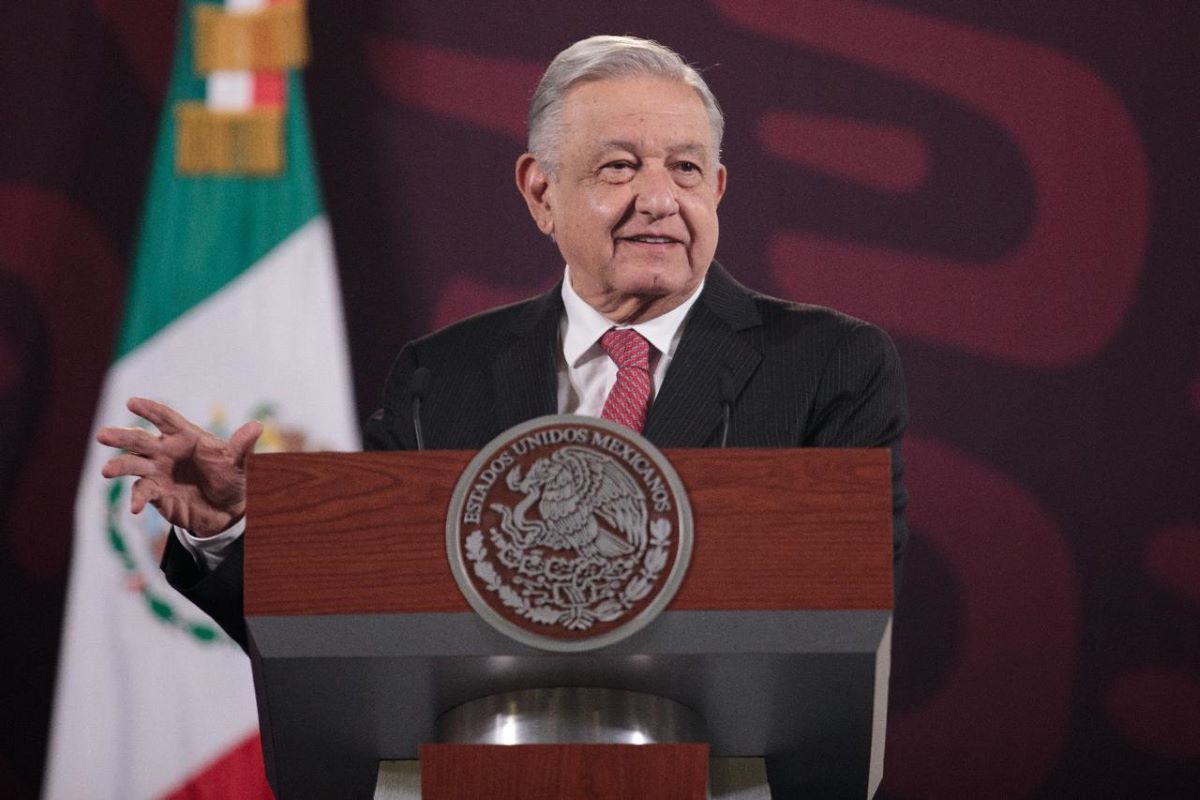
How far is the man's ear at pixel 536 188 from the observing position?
7.42ft

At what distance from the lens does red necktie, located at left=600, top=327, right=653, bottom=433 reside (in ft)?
6.10

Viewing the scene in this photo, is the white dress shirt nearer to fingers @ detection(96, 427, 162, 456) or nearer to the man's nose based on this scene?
the man's nose

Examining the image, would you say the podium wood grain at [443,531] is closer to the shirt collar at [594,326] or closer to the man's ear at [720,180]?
the shirt collar at [594,326]

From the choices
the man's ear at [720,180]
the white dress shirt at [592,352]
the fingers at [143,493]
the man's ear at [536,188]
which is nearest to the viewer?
the fingers at [143,493]

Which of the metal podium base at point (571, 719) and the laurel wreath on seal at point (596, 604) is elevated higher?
the laurel wreath on seal at point (596, 604)

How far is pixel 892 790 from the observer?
11.0 feet

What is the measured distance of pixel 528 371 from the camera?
198cm

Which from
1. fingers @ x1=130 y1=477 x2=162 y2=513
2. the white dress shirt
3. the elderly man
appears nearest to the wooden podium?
fingers @ x1=130 y1=477 x2=162 y2=513

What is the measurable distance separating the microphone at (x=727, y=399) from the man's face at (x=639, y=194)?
276mm

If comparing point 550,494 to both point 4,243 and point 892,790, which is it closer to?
point 892,790

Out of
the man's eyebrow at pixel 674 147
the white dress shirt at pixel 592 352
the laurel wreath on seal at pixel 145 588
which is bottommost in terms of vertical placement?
the laurel wreath on seal at pixel 145 588

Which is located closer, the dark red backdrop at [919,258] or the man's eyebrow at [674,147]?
the man's eyebrow at [674,147]

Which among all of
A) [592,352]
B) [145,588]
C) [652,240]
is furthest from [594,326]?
[145,588]

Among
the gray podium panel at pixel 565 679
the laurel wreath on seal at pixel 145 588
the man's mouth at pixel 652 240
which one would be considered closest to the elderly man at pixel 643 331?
the man's mouth at pixel 652 240
